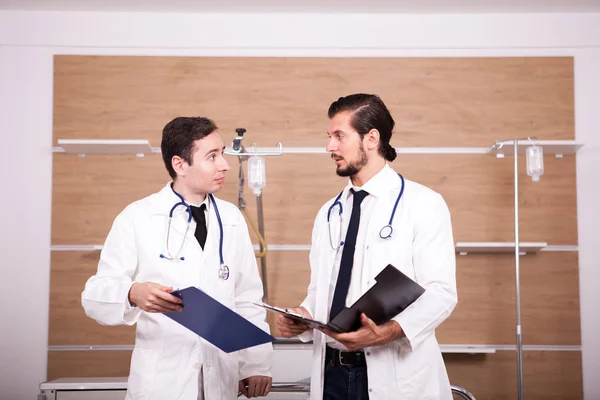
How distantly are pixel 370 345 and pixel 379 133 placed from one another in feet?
2.60

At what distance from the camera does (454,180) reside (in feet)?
12.9

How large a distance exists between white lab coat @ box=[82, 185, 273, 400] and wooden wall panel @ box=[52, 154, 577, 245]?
155 cm

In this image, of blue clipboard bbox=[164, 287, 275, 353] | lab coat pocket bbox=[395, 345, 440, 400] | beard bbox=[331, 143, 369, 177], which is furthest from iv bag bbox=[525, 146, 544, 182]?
blue clipboard bbox=[164, 287, 275, 353]

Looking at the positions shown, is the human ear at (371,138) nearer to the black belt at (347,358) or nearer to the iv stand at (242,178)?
the black belt at (347,358)

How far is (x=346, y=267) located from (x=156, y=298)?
613mm

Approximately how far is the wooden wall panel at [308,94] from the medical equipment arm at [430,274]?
6.53 feet

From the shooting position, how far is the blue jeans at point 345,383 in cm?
193

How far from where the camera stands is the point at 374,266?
2002 mm

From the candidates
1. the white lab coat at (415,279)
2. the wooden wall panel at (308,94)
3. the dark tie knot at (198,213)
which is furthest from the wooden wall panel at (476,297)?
the white lab coat at (415,279)

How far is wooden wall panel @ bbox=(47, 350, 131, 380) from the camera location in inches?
150

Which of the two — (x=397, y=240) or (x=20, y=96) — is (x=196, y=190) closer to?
(x=397, y=240)

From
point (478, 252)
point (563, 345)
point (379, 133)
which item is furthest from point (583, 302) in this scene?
point (379, 133)

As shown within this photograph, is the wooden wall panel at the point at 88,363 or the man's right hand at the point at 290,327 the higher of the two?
the man's right hand at the point at 290,327

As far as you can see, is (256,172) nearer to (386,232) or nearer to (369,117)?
(369,117)
